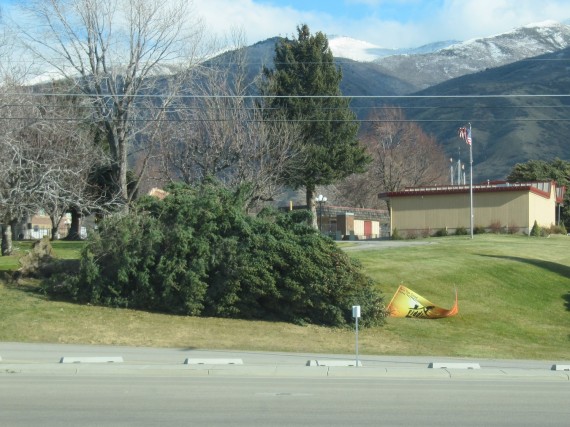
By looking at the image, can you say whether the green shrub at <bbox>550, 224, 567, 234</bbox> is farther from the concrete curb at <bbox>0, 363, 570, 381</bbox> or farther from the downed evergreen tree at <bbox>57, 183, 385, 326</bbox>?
the concrete curb at <bbox>0, 363, 570, 381</bbox>

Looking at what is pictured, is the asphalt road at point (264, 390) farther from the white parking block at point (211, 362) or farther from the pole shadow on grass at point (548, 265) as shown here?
the pole shadow on grass at point (548, 265)

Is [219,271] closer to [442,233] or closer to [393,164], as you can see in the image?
[442,233]

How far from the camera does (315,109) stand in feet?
167

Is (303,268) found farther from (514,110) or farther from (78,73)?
(514,110)

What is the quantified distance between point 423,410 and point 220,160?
3068cm

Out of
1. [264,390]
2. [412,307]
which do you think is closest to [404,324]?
[412,307]

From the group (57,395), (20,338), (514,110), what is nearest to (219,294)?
(20,338)

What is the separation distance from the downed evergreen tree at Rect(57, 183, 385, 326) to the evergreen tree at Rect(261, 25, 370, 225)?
22.2 meters

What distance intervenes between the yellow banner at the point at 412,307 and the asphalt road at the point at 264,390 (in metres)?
7.19

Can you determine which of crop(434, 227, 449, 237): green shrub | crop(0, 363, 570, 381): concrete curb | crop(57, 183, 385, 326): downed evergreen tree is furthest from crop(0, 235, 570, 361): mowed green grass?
crop(434, 227, 449, 237): green shrub

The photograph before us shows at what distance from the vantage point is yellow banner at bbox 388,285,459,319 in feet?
91.0

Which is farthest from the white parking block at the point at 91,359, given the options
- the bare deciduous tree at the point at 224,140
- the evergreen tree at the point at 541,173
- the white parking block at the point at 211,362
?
the evergreen tree at the point at 541,173

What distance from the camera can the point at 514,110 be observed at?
633 feet

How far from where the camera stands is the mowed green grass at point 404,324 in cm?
2205
